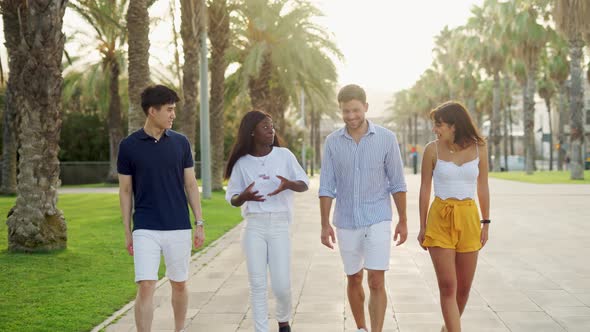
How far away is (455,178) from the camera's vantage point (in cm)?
534

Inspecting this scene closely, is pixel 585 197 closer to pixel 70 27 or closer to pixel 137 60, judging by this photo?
pixel 137 60

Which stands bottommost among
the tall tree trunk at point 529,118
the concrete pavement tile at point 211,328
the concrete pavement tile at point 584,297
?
A: the concrete pavement tile at point 584,297

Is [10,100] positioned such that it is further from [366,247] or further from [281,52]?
[366,247]

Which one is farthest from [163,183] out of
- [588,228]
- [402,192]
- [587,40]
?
[587,40]

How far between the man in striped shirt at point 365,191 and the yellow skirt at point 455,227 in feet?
0.93

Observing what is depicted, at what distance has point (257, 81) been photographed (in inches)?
1241

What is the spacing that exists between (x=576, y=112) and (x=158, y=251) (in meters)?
38.4

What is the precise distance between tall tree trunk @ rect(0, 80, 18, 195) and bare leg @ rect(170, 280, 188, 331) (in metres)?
23.5

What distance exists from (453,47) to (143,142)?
2546 inches

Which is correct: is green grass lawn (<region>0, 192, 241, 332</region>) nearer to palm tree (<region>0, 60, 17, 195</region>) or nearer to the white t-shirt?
the white t-shirt

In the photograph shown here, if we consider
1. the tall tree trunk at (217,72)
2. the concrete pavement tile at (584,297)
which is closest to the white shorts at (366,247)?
the concrete pavement tile at (584,297)

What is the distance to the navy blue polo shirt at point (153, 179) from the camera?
519cm

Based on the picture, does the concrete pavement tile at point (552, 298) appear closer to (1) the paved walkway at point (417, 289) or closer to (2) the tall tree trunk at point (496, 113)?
(1) the paved walkway at point (417, 289)

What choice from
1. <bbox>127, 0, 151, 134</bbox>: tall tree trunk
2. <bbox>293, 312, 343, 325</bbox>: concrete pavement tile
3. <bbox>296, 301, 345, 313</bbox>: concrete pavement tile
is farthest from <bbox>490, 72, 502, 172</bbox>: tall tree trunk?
<bbox>293, 312, 343, 325</bbox>: concrete pavement tile
